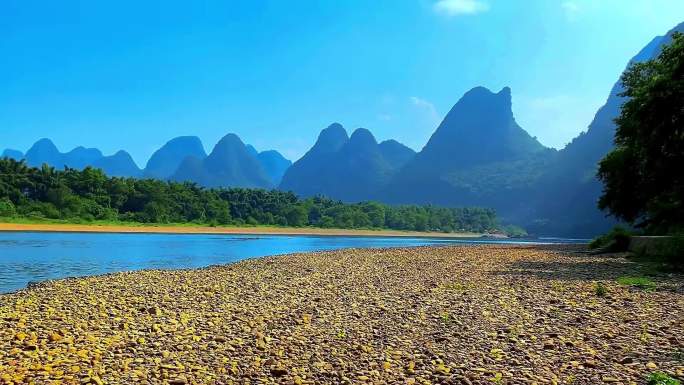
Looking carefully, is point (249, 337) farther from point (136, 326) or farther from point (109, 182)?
point (109, 182)

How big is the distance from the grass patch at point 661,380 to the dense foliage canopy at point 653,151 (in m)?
23.1

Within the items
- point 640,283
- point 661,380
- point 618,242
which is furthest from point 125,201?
point 661,380

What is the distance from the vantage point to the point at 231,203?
166 m

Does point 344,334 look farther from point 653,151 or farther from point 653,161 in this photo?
point 653,161

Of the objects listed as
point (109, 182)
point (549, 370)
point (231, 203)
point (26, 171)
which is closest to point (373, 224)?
point (231, 203)

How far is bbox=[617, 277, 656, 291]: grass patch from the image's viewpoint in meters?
15.7

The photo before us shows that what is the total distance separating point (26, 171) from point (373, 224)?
118334mm

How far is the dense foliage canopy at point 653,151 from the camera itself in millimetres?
26425

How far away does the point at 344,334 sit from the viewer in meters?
10.3

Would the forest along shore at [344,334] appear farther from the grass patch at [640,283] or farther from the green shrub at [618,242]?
the green shrub at [618,242]

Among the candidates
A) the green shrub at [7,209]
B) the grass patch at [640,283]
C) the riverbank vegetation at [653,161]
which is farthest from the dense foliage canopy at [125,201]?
the grass patch at [640,283]

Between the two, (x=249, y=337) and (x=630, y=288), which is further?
(x=630, y=288)

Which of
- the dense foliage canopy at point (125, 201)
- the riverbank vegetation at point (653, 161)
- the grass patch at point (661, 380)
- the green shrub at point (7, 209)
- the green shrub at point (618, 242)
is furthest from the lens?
the dense foliage canopy at point (125, 201)

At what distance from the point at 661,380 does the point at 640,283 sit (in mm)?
11060
